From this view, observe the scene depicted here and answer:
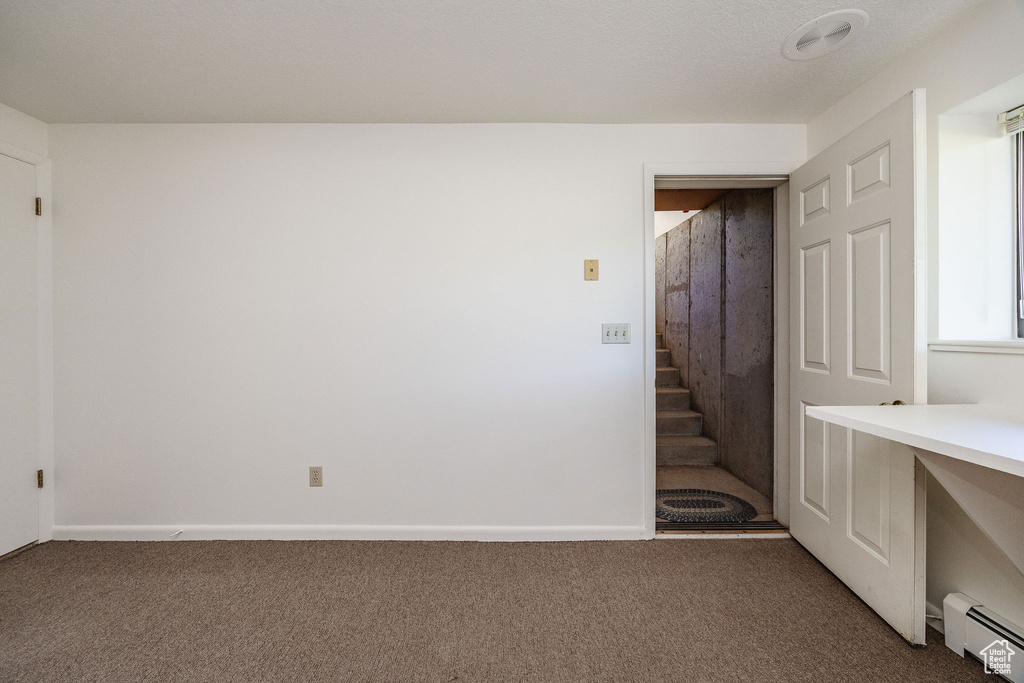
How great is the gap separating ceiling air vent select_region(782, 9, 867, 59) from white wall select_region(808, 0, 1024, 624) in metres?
0.32

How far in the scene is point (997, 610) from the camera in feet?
4.78

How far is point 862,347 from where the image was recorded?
178 cm

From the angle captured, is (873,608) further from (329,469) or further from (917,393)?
(329,469)

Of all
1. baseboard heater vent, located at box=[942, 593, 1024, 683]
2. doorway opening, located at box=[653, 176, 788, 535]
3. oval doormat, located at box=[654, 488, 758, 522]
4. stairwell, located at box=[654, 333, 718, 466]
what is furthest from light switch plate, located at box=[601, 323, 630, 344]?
baseboard heater vent, located at box=[942, 593, 1024, 683]

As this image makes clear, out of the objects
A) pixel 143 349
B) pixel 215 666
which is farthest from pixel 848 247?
pixel 143 349

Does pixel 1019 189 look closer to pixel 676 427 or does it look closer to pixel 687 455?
pixel 687 455

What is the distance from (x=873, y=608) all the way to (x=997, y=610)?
1.15ft

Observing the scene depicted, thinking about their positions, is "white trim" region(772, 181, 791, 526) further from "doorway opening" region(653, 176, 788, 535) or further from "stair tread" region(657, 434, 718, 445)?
"stair tread" region(657, 434, 718, 445)

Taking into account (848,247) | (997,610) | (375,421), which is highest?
(848,247)

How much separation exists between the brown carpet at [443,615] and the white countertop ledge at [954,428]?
2.68 feet

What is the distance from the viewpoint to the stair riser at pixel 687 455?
373cm

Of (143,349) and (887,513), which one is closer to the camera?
(887,513)

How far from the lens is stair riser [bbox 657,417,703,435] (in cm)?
410

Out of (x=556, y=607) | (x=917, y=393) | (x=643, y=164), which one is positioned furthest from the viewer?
(x=643, y=164)
